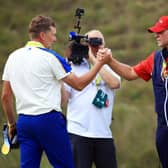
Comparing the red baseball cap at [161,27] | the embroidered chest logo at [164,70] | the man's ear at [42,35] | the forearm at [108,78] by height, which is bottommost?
the forearm at [108,78]

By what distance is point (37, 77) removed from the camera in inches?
192

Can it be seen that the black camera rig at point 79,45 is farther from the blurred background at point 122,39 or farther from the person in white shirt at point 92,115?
the blurred background at point 122,39

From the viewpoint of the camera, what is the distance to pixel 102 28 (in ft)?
37.2

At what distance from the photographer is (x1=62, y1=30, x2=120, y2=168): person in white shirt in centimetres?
558

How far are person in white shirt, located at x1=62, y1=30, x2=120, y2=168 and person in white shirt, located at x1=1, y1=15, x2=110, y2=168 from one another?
0.51 meters

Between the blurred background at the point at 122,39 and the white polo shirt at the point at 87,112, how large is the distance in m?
1.77

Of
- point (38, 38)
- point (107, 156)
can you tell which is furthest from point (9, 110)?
point (107, 156)

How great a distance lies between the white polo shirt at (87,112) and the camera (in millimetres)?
5578

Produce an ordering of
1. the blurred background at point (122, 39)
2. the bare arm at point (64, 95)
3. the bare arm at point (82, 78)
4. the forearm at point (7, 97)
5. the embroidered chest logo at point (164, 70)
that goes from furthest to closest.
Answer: the blurred background at point (122, 39) < the bare arm at point (64, 95) < the embroidered chest logo at point (164, 70) < the forearm at point (7, 97) < the bare arm at point (82, 78)

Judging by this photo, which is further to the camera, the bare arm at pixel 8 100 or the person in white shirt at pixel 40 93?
the bare arm at pixel 8 100

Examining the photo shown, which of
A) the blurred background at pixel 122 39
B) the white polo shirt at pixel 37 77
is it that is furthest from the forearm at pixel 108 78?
the blurred background at pixel 122 39

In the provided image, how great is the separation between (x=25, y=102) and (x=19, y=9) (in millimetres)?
7434

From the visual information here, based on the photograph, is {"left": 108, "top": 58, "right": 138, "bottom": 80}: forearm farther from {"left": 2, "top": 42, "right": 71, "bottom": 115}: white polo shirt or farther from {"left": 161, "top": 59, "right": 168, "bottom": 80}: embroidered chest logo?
{"left": 2, "top": 42, "right": 71, "bottom": 115}: white polo shirt

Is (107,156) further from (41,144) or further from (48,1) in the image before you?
(48,1)
